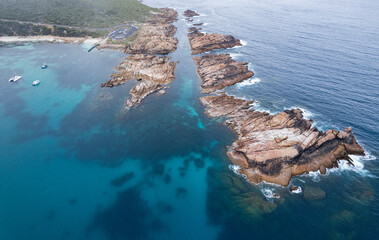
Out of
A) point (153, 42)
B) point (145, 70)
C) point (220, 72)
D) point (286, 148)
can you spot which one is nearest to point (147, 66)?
point (145, 70)

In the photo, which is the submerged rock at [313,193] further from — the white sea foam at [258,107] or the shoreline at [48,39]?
the shoreline at [48,39]

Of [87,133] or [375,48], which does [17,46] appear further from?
[375,48]

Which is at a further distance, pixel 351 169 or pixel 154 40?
pixel 154 40

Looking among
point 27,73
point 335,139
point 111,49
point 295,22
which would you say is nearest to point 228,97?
point 335,139

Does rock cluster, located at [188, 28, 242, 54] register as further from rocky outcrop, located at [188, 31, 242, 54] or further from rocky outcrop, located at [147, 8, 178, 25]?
rocky outcrop, located at [147, 8, 178, 25]

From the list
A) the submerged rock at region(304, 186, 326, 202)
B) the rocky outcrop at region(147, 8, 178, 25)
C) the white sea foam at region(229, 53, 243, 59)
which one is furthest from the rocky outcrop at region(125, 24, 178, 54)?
the submerged rock at region(304, 186, 326, 202)

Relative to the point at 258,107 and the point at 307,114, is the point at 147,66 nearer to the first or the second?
the point at 258,107

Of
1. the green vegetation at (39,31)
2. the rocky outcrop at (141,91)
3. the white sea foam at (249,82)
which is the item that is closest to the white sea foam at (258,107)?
the white sea foam at (249,82)

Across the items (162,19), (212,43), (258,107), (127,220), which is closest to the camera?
(127,220)
